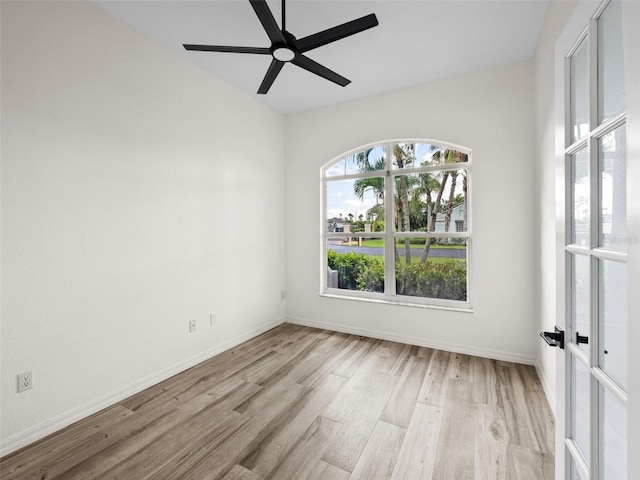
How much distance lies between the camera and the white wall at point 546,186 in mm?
2109

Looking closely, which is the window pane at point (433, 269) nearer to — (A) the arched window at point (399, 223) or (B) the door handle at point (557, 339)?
(A) the arched window at point (399, 223)

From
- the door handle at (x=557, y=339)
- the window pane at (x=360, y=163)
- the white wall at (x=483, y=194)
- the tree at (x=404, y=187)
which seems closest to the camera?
the door handle at (x=557, y=339)

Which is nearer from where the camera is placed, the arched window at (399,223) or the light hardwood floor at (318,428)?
the light hardwood floor at (318,428)

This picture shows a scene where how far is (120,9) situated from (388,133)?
2.69 m

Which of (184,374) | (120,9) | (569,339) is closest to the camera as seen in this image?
(569,339)

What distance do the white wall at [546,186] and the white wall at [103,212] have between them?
292 cm

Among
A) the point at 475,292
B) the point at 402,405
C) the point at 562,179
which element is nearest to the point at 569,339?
the point at 562,179

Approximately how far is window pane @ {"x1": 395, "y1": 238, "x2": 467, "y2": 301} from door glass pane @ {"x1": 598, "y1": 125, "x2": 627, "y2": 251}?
242 centimetres

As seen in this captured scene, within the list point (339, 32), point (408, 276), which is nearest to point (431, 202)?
point (408, 276)

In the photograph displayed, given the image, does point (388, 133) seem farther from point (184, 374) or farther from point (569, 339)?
point (184, 374)

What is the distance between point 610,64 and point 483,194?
2.33 meters

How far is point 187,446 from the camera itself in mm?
1799

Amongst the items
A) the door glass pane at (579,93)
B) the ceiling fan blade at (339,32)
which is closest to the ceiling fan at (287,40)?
the ceiling fan blade at (339,32)

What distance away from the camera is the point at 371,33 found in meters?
2.46
